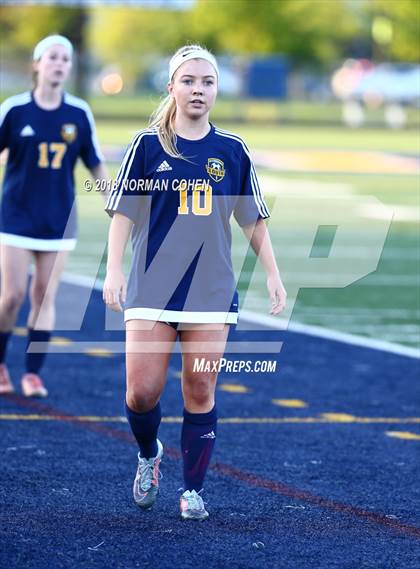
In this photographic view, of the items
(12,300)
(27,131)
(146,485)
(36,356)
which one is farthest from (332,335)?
(146,485)

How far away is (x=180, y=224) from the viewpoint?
227 inches

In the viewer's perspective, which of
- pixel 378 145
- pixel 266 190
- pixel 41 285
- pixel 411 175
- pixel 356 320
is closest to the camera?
pixel 41 285

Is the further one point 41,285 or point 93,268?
point 93,268

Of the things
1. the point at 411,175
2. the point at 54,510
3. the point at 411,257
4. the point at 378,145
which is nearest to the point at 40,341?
the point at 54,510

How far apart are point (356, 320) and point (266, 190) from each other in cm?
1177

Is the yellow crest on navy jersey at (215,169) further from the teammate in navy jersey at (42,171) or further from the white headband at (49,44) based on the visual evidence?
the white headband at (49,44)

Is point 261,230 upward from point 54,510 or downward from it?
upward

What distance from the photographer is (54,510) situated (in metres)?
5.95

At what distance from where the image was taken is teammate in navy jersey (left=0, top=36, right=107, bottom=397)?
27.8ft

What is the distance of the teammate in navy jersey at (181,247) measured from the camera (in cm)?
573

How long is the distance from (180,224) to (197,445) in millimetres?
1014

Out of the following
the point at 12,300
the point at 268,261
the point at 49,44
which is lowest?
the point at 12,300

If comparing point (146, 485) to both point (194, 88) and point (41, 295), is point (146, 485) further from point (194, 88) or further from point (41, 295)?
point (41, 295)

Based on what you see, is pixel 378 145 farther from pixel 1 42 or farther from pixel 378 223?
pixel 1 42
